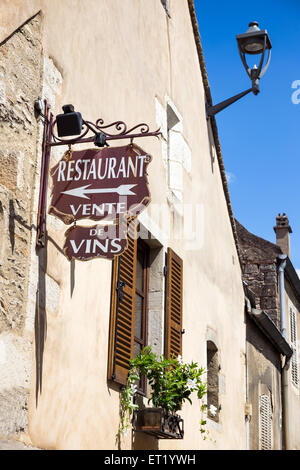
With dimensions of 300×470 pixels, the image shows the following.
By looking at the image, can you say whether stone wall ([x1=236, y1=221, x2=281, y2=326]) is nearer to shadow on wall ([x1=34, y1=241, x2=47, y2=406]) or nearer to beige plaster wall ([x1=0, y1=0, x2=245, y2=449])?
beige plaster wall ([x1=0, y1=0, x2=245, y2=449])

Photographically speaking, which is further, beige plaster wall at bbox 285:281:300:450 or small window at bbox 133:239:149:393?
beige plaster wall at bbox 285:281:300:450

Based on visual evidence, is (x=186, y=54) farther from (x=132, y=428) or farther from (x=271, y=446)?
(x=271, y=446)

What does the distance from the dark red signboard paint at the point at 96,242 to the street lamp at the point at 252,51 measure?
18.0ft

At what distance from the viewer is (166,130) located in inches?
329

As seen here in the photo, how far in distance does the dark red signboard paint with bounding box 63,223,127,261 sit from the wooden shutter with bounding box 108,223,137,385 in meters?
1.42

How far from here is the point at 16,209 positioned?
16.1ft

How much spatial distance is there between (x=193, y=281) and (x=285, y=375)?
6382 millimetres

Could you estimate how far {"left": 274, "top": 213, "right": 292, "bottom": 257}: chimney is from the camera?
1802 centimetres

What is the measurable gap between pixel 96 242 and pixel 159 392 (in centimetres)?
229

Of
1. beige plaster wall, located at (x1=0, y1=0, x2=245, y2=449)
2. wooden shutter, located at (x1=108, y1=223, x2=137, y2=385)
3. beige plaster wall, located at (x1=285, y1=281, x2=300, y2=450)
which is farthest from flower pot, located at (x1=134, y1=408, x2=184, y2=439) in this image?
beige plaster wall, located at (x1=285, y1=281, x2=300, y2=450)

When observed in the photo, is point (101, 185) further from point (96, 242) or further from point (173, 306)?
point (173, 306)

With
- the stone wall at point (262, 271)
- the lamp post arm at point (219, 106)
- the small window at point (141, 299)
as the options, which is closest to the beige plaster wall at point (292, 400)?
the stone wall at point (262, 271)

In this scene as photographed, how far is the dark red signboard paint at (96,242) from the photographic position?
15.9ft
